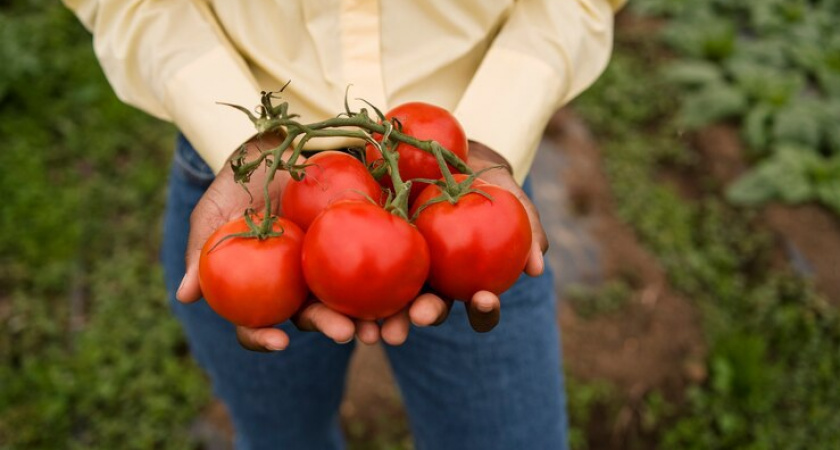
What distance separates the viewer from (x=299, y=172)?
4.33ft

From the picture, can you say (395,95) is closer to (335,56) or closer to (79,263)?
(335,56)

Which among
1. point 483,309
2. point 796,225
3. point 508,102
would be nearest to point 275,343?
point 483,309

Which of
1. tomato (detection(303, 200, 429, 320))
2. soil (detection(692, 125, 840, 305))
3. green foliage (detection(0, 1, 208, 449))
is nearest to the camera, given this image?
tomato (detection(303, 200, 429, 320))

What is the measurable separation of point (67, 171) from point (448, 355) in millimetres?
2808

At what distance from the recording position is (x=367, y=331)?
130cm

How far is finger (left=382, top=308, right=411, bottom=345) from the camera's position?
4.21ft

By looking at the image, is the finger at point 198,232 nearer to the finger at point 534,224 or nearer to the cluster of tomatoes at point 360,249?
the cluster of tomatoes at point 360,249

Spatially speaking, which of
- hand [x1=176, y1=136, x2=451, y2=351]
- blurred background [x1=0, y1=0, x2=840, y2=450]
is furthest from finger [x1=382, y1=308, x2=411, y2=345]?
blurred background [x1=0, y1=0, x2=840, y2=450]

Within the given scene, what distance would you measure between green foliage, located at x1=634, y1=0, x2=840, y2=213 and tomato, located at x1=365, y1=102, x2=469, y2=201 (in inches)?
103

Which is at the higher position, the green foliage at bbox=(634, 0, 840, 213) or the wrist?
the wrist

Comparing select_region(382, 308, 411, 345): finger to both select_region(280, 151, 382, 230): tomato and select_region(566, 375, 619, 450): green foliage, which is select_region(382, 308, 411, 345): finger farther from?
select_region(566, 375, 619, 450): green foliage

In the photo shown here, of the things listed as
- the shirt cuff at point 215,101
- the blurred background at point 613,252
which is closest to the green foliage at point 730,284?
the blurred background at point 613,252

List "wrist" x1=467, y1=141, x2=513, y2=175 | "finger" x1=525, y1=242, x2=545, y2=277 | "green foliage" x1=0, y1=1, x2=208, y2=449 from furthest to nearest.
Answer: "green foliage" x1=0, y1=1, x2=208, y2=449, "wrist" x1=467, y1=141, x2=513, y2=175, "finger" x1=525, y1=242, x2=545, y2=277

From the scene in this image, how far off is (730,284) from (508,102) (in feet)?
6.98
